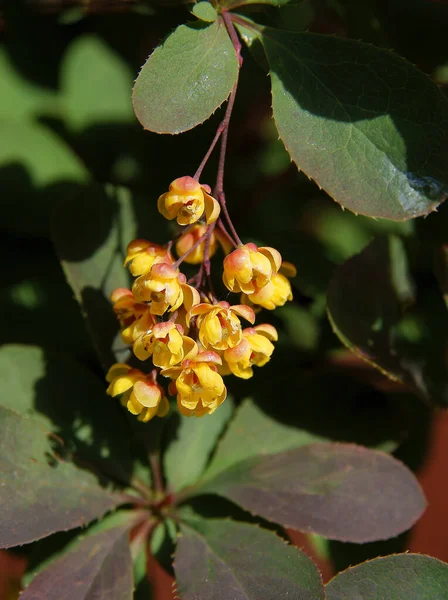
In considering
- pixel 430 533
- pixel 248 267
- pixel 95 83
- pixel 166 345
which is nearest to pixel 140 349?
pixel 166 345

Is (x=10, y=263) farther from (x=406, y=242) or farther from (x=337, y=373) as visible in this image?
(x=406, y=242)

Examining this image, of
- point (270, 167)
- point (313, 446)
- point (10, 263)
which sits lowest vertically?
point (10, 263)

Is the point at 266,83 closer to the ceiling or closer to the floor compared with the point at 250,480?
closer to the ceiling

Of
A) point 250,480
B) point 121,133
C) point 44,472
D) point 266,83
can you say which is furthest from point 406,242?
point 44,472

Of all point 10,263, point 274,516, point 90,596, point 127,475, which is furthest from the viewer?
point 10,263

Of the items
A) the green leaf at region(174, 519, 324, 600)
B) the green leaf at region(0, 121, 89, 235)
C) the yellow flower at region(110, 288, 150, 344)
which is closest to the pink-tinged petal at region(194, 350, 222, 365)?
the yellow flower at region(110, 288, 150, 344)
